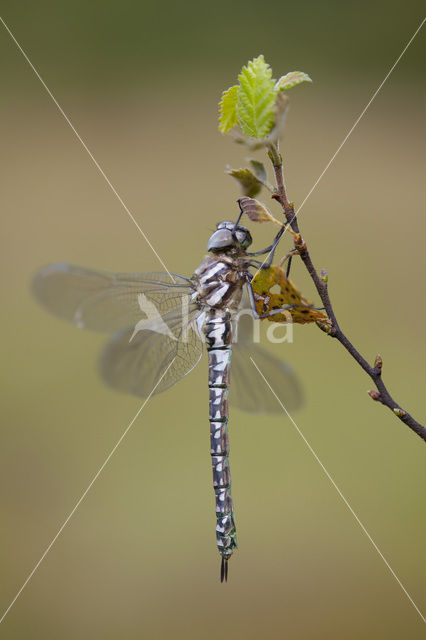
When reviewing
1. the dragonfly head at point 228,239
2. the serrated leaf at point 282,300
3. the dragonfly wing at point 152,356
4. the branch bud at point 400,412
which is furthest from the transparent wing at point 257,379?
the branch bud at point 400,412

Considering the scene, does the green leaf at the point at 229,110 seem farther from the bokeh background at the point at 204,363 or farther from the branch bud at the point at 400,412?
the bokeh background at the point at 204,363

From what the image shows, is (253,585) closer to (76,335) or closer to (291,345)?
(291,345)

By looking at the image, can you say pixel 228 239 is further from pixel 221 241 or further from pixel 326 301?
pixel 326 301

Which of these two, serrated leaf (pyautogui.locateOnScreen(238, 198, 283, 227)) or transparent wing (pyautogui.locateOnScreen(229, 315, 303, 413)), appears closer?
serrated leaf (pyautogui.locateOnScreen(238, 198, 283, 227))

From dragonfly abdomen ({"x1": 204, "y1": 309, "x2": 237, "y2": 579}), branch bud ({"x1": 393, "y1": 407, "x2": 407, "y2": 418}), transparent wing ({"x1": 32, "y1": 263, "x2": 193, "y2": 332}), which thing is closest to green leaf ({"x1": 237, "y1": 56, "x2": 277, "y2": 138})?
branch bud ({"x1": 393, "y1": 407, "x2": 407, "y2": 418})

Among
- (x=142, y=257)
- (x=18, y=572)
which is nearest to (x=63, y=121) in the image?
(x=142, y=257)

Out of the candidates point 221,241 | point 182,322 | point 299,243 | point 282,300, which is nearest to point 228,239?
point 221,241

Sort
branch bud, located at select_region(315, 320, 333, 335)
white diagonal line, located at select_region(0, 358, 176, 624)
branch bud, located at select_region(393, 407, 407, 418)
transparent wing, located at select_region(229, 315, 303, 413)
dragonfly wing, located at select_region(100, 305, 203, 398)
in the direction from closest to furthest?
branch bud, located at select_region(393, 407, 407, 418) → branch bud, located at select_region(315, 320, 333, 335) → dragonfly wing, located at select_region(100, 305, 203, 398) → transparent wing, located at select_region(229, 315, 303, 413) → white diagonal line, located at select_region(0, 358, 176, 624)

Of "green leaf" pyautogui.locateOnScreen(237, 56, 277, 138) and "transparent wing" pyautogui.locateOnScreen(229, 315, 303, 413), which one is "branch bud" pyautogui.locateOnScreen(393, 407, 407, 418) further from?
"transparent wing" pyautogui.locateOnScreen(229, 315, 303, 413)
